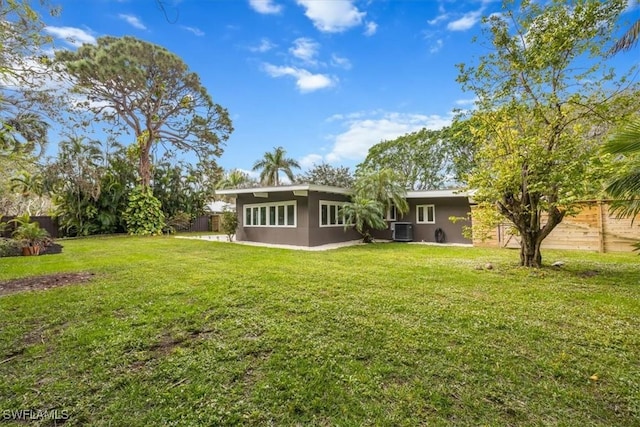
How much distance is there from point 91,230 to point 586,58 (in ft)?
65.6

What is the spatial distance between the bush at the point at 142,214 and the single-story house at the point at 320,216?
5.94 meters

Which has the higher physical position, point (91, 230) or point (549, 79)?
point (549, 79)

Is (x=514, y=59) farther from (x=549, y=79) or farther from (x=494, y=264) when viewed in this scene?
(x=494, y=264)

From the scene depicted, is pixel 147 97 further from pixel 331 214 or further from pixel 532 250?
pixel 532 250

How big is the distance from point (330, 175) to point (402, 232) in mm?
10516

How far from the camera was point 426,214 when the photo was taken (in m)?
12.9

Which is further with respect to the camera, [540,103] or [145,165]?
[145,165]

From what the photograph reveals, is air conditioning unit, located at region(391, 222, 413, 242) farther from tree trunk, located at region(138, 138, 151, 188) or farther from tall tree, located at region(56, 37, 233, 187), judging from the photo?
tree trunk, located at region(138, 138, 151, 188)

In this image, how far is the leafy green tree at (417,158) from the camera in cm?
2190

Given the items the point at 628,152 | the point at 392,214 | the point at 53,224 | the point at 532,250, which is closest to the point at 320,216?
the point at 392,214

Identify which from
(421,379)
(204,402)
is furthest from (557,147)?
(204,402)

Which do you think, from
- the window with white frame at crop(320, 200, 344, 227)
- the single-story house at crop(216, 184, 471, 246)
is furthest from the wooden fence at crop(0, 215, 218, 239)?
the window with white frame at crop(320, 200, 344, 227)

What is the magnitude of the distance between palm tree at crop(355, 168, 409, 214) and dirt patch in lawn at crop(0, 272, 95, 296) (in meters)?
8.92

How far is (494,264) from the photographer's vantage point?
6938 mm
